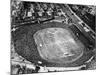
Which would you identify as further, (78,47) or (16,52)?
(78,47)

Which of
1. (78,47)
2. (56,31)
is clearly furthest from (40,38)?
(78,47)

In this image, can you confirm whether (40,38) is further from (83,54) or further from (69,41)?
(83,54)
